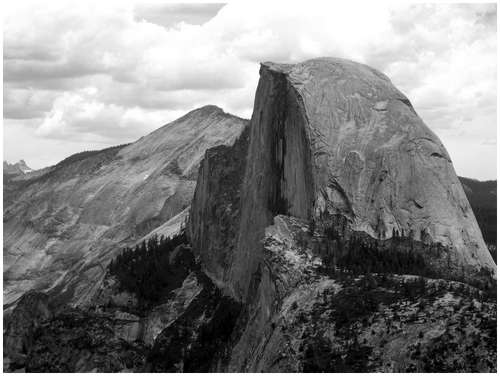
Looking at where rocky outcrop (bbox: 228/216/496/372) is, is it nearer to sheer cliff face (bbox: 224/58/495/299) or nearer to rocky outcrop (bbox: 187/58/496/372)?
rocky outcrop (bbox: 187/58/496/372)

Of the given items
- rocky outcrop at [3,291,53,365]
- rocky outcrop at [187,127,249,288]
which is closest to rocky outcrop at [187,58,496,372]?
rocky outcrop at [187,127,249,288]

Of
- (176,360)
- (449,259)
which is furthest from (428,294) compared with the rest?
(176,360)

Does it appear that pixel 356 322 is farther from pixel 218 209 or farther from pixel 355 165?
pixel 218 209

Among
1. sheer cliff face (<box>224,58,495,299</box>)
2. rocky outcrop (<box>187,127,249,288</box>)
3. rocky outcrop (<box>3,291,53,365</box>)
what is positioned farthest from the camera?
rocky outcrop (<box>187,127,249,288</box>)

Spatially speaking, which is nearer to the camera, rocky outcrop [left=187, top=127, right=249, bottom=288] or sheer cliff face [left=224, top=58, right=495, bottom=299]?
sheer cliff face [left=224, top=58, right=495, bottom=299]

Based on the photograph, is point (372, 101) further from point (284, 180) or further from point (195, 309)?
point (195, 309)

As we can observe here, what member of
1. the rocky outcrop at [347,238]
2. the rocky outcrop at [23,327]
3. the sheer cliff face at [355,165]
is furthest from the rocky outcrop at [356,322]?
the rocky outcrop at [23,327]

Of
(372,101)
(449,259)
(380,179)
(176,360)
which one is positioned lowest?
(176,360)

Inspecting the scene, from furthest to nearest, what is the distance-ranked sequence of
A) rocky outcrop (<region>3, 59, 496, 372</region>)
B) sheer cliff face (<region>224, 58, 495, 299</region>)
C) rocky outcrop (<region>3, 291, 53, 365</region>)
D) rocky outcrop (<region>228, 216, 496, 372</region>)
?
rocky outcrop (<region>3, 291, 53, 365</region>) < sheer cliff face (<region>224, 58, 495, 299</region>) < rocky outcrop (<region>3, 59, 496, 372</region>) < rocky outcrop (<region>228, 216, 496, 372</region>)

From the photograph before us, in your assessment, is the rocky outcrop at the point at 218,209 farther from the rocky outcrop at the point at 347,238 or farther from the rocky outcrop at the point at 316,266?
the rocky outcrop at the point at 347,238
